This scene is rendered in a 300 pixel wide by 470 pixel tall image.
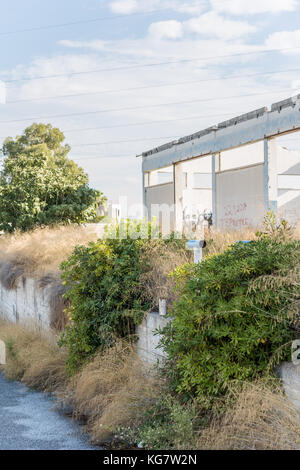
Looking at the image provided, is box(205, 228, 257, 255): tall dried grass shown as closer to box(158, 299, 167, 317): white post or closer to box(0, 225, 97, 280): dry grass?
box(158, 299, 167, 317): white post

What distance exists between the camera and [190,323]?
15.2 feet

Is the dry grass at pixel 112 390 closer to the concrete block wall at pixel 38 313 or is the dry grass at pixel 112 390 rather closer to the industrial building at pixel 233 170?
the concrete block wall at pixel 38 313

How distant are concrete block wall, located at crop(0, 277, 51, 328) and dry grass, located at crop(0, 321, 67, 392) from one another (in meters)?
0.51

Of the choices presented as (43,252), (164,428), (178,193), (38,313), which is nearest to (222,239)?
(164,428)

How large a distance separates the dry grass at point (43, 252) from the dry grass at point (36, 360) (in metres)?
1.36

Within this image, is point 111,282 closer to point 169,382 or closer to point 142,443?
point 169,382

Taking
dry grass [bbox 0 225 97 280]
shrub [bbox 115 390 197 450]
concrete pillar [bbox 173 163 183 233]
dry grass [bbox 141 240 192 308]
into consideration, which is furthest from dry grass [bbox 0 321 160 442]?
concrete pillar [bbox 173 163 183 233]

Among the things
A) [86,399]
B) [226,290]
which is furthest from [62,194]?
[226,290]

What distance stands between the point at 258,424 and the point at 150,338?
240 cm

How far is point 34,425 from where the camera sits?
5844mm

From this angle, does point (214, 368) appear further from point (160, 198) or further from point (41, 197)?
point (41, 197)

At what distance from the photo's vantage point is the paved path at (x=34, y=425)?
204 inches

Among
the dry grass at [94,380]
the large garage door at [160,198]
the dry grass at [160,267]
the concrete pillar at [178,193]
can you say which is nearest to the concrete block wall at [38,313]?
the dry grass at [94,380]

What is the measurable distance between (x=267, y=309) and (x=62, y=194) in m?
13.7
